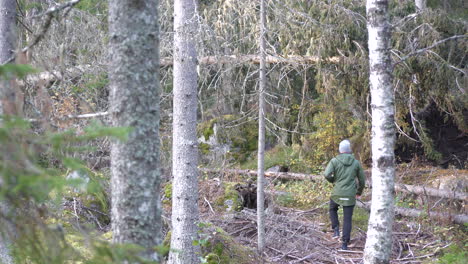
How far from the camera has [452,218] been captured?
955 centimetres

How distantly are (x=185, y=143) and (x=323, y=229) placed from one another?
422 centimetres

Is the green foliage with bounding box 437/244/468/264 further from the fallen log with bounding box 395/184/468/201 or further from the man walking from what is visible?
the fallen log with bounding box 395/184/468/201

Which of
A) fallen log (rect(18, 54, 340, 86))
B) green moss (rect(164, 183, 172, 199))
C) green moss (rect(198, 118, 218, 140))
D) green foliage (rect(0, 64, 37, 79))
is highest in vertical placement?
fallen log (rect(18, 54, 340, 86))

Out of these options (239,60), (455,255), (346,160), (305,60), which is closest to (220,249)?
(346,160)

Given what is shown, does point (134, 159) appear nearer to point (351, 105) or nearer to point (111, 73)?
point (111, 73)

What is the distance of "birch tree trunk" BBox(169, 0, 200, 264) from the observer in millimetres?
7516

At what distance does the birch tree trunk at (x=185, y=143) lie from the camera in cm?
752

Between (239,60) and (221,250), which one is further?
(239,60)

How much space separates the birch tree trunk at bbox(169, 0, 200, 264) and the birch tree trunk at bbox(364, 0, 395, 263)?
2.62 m

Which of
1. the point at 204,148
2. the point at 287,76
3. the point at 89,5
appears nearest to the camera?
the point at 89,5

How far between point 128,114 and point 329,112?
35.6 ft

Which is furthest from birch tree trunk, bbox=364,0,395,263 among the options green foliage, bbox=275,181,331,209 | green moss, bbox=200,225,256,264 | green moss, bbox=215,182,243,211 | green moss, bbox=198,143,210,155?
green moss, bbox=198,143,210,155

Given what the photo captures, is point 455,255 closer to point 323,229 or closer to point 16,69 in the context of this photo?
point 323,229

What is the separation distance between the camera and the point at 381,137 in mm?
6219
